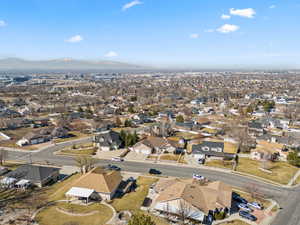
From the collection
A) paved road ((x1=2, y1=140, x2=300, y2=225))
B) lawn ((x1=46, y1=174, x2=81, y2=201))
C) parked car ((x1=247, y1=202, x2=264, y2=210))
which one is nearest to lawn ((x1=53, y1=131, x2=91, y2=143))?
paved road ((x1=2, y1=140, x2=300, y2=225))

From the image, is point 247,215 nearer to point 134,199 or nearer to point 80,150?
point 134,199

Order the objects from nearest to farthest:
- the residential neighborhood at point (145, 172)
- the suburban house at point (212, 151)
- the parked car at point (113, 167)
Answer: the residential neighborhood at point (145, 172) < the parked car at point (113, 167) < the suburban house at point (212, 151)

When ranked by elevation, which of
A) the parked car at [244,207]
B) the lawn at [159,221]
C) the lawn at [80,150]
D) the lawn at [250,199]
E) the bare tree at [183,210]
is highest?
the bare tree at [183,210]

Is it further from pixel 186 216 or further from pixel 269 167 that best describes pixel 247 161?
pixel 186 216

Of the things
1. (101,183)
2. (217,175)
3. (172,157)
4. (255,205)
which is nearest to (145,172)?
(172,157)

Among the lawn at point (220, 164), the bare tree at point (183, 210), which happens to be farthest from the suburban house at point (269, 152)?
the bare tree at point (183, 210)

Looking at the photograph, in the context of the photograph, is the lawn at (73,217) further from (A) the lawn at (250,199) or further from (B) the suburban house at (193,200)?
(A) the lawn at (250,199)

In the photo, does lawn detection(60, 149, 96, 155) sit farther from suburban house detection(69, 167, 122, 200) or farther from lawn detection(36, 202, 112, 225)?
lawn detection(36, 202, 112, 225)
